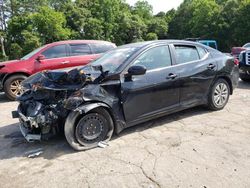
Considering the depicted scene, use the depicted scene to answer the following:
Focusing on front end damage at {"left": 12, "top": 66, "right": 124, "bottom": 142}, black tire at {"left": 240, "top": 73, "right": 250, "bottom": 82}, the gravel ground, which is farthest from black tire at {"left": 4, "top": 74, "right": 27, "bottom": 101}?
black tire at {"left": 240, "top": 73, "right": 250, "bottom": 82}

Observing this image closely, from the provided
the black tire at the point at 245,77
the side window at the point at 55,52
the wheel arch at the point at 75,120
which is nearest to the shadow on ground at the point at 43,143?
the wheel arch at the point at 75,120

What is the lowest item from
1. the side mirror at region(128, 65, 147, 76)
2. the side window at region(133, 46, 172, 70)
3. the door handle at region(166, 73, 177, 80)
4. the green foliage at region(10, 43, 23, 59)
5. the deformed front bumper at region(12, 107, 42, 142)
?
the deformed front bumper at region(12, 107, 42, 142)

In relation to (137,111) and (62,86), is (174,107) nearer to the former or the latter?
(137,111)

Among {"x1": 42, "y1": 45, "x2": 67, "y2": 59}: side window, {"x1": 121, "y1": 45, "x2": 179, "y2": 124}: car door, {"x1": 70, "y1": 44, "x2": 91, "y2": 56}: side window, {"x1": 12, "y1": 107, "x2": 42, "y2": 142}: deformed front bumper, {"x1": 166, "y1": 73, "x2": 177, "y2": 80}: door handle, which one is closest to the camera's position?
{"x1": 12, "y1": 107, "x2": 42, "y2": 142}: deformed front bumper

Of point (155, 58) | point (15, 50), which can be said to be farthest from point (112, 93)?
point (15, 50)

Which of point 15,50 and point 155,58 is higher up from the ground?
point 15,50

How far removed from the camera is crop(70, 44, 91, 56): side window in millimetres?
8266

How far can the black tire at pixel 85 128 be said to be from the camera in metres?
3.63

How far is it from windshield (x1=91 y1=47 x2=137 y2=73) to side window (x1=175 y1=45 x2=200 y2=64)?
0.91 m

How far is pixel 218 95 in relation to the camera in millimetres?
5238

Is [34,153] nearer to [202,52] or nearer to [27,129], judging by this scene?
[27,129]

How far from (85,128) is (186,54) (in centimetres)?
245

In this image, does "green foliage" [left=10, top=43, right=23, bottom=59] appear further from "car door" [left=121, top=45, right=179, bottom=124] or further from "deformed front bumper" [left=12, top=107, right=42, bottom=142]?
"car door" [left=121, top=45, right=179, bottom=124]

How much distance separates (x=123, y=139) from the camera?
411cm
